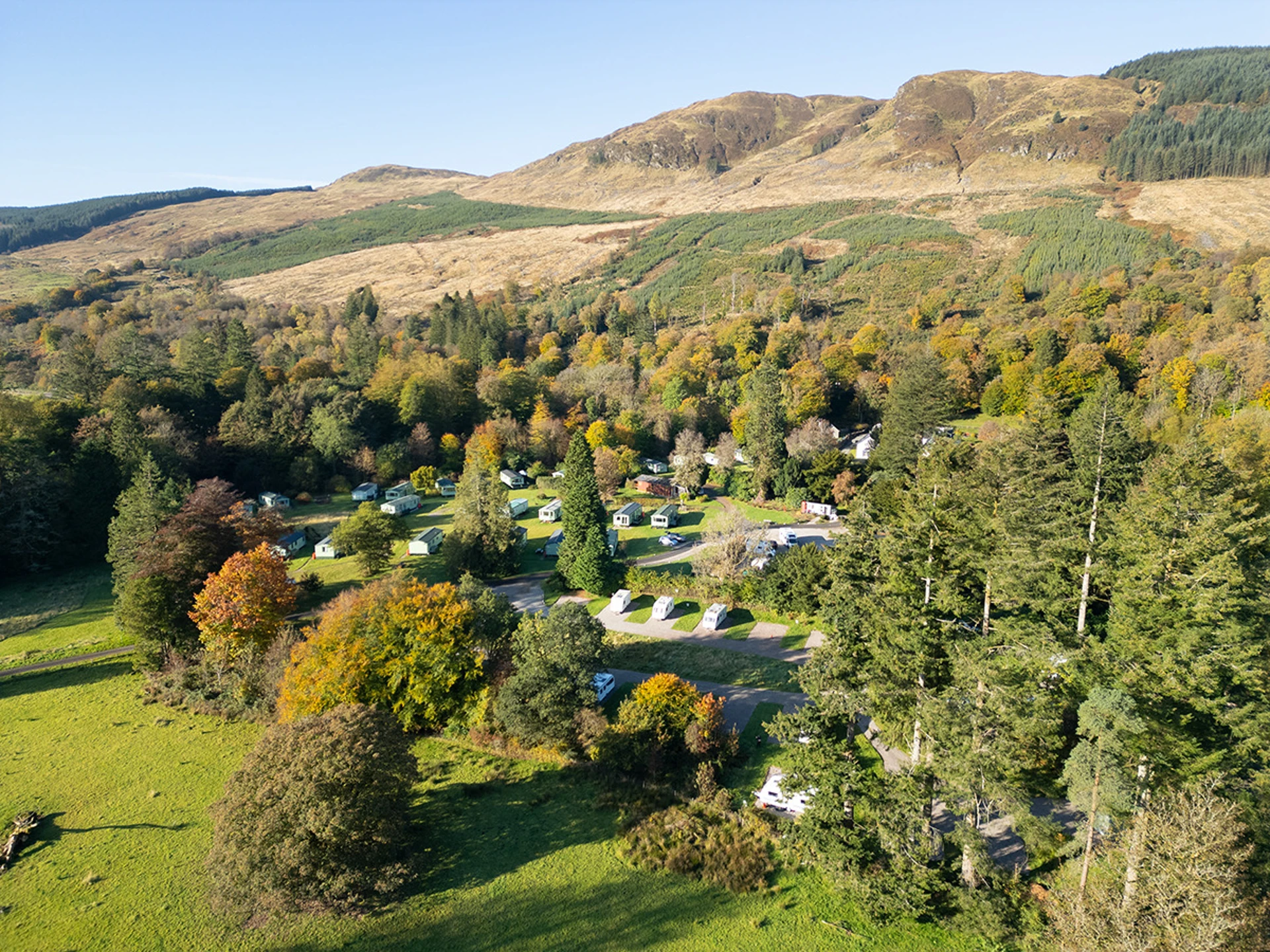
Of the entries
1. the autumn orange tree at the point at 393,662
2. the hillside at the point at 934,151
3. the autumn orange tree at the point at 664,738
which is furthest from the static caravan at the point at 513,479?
the hillside at the point at 934,151

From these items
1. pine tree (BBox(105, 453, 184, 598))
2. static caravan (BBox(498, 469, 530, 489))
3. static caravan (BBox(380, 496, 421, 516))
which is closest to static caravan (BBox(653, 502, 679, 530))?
static caravan (BBox(498, 469, 530, 489))

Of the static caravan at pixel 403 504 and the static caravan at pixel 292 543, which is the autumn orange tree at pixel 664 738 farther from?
the static caravan at pixel 403 504

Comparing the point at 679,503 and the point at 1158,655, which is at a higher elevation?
the point at 1158,655

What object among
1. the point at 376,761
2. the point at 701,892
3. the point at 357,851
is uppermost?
the point at 376,761

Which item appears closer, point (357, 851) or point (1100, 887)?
point (1100, 887)

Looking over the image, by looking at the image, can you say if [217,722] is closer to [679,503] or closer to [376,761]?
[376,761]

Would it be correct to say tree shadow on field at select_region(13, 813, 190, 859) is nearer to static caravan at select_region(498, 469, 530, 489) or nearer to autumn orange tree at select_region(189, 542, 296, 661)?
autumn orange tree at select_region(189, 542, 296, 661)

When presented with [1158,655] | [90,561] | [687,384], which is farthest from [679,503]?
[90,561]
